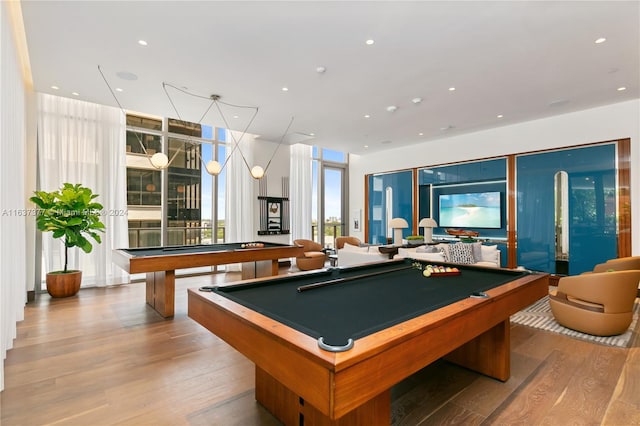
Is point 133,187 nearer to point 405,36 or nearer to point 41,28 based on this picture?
point 41,28

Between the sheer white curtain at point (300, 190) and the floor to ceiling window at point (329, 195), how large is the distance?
17.8 inches

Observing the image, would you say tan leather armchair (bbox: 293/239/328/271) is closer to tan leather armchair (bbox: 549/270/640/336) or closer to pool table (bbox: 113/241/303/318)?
pool table (bbox: 113/241/303/318)

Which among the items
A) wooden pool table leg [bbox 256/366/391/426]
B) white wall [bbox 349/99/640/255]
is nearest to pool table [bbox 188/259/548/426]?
wooden pool table leg [bbox 256/366/391/426]

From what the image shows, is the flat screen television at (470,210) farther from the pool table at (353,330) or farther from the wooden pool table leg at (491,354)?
the wooden pool table leg at (491,354)

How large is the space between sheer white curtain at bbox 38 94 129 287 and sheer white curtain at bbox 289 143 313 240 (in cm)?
414

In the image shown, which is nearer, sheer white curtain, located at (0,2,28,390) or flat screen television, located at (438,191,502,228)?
sheer white curtain, located at (0,2,28,390)

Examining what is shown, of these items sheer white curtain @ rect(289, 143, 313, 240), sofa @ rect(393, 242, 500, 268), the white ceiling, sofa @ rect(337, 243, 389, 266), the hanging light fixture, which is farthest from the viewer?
sheer white curtain @ rect(289, 143, 313, 240)

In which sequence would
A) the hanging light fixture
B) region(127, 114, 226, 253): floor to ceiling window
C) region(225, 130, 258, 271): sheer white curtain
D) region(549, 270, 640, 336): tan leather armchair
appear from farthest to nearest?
1. region(225, 130, 258, 271): sheer white curtain
2. region(127, 114, 226, 253): floor to ceiling window
3. the hanging light fixture
4. region(549, 270, 640, 336): tan leather armchair

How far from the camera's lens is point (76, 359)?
2848 mm

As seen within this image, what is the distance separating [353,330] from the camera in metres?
1.41

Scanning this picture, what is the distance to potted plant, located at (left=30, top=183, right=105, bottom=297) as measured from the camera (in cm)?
455

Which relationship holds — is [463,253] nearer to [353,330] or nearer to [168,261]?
[353,330]

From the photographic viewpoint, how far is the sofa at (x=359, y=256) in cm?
547

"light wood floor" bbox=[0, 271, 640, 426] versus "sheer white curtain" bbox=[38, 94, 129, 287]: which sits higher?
"sheer white curtain" bbox=[38, 94, 129, 287]
